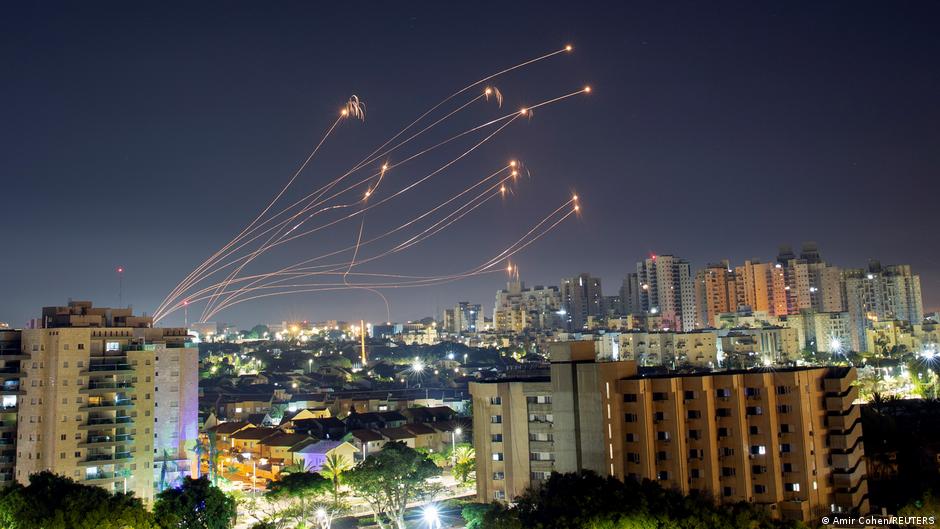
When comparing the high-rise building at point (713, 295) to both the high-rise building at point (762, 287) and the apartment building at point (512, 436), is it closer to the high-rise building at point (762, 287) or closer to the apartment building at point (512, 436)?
the high-rise building at point (762, 287)

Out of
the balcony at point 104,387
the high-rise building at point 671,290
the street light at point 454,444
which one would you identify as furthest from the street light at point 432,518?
the high-rise building at point 671,290

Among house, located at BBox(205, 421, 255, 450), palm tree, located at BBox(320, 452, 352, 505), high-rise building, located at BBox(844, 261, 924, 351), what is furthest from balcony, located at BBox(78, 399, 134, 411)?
high-rise building, located at BBox(844, 261, 924, 351)

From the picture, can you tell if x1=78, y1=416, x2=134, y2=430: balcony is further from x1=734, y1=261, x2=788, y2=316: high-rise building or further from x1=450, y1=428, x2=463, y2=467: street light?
x1=734, y1=261, x2=788, y2=316: high-rise building

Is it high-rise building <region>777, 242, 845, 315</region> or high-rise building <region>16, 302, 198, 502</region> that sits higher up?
high-rise building <region>777, 242, 845, 315</region>

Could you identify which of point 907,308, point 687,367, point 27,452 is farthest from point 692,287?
point 27,452

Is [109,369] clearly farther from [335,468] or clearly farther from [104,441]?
[335,468]

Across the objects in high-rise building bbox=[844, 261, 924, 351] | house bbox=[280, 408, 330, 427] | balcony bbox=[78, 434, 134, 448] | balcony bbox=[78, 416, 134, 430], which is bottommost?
house bbox=[280, 408, 330, 427]
